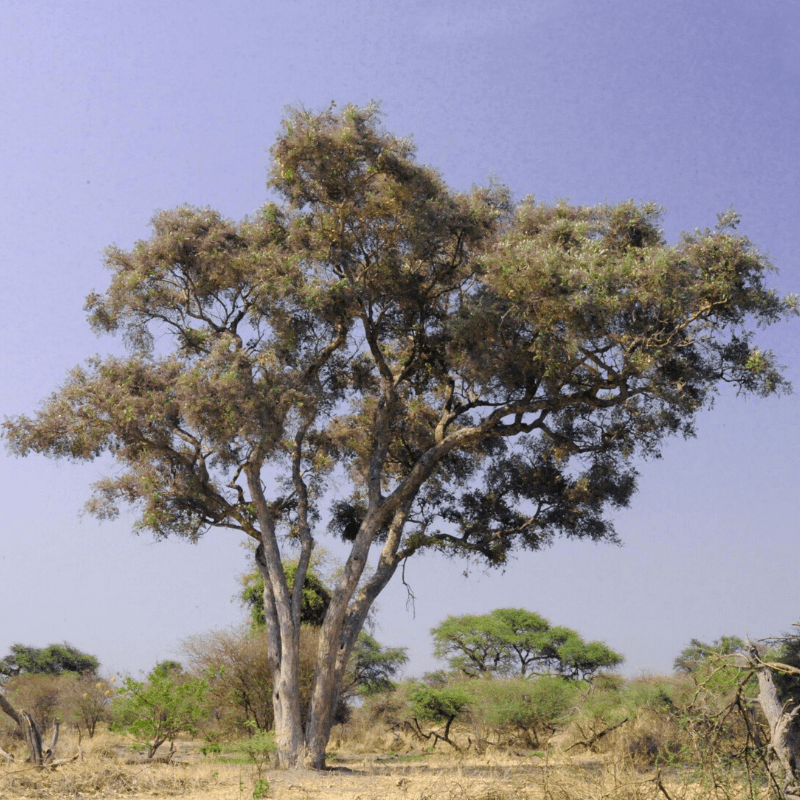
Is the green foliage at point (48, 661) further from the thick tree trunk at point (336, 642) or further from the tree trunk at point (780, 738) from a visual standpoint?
the tree trunk at point (780, 738)

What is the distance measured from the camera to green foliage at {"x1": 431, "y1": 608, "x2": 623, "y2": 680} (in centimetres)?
3034

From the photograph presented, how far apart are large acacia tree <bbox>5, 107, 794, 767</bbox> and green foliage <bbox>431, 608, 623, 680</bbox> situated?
13.9 m

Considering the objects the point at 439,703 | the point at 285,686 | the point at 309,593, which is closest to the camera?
the point at 285,686

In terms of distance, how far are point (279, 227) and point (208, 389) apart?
3461 mm

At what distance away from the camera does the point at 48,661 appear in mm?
35500

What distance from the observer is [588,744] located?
1644cm

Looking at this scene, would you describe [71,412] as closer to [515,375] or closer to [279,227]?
[279,227]

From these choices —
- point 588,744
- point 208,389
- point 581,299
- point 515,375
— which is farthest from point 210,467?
point 588,744

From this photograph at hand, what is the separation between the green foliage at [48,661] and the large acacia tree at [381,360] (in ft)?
73.3

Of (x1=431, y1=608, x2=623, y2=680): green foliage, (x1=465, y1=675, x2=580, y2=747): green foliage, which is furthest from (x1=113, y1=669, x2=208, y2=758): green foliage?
(x1=431, y1=608, x2=623, y2=680): green foliage

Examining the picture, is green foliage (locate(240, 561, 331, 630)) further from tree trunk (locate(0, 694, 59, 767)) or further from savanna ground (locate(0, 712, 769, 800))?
tree trunk (locate(0, 694, 59, 767))

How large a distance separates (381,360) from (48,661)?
26.5m

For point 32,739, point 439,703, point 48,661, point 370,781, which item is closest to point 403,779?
point 370,781

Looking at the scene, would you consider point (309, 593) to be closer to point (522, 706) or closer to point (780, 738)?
point (522, 706)
